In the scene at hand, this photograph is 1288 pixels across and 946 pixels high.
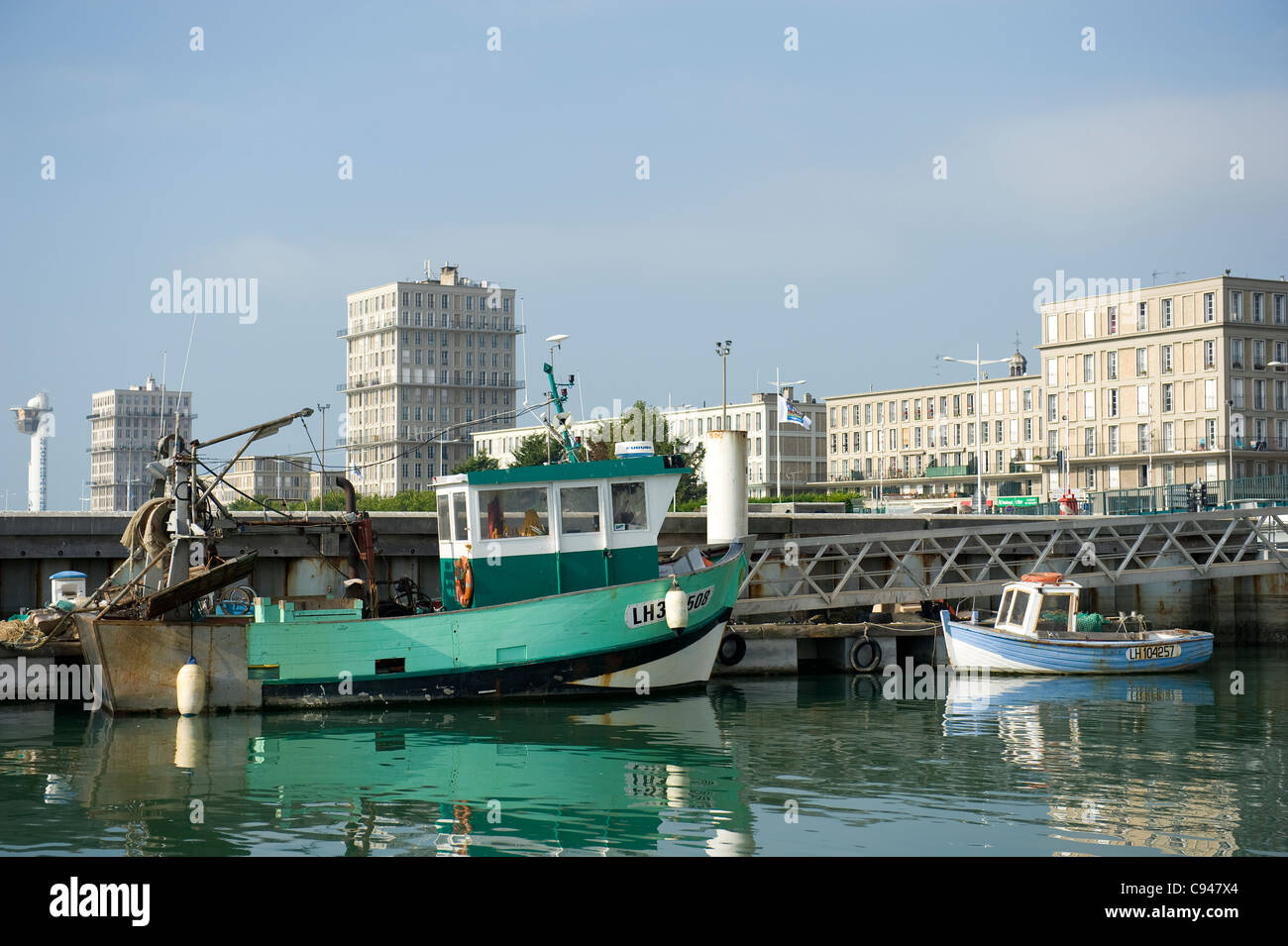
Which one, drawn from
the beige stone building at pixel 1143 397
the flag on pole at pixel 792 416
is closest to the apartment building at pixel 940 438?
the beige stone building at pixel 1143 397

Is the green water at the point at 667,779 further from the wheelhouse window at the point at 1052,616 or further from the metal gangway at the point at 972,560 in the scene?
the metal gangway at the point at 972,560

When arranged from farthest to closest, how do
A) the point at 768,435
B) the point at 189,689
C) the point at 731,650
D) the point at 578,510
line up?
the point at 768,435
the point at 731,650
the point at 578,510
the point at 189,689

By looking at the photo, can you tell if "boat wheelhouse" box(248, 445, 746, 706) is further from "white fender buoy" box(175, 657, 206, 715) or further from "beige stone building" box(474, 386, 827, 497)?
"beige stone building" box(474, 386, 827, 497)

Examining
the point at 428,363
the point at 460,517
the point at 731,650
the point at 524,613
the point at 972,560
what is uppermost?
the point at 428,363

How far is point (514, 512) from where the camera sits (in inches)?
928

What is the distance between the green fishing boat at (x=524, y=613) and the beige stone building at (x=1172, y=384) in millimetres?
80012

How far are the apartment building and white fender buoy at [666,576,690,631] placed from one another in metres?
95.8

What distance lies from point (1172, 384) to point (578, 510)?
89.0 metres

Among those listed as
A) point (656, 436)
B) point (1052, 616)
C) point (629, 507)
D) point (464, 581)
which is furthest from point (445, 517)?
point (656, 436)

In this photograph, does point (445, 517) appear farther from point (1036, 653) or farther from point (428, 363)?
point (428, 363)
